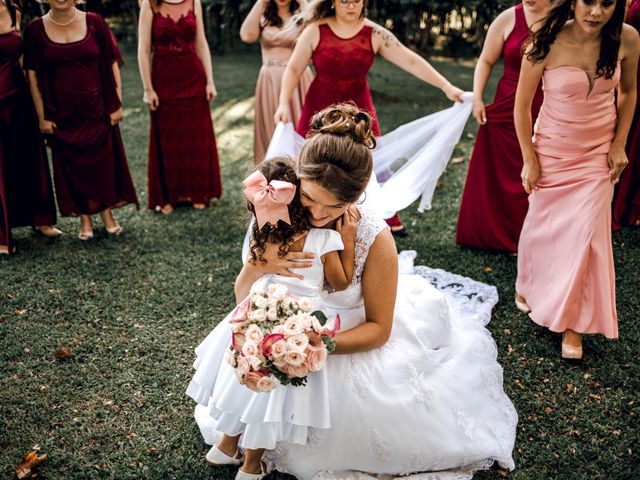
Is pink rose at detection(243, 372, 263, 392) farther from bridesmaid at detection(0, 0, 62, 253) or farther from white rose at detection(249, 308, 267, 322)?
bridesmaid at detection(0, 0, 62, 253)

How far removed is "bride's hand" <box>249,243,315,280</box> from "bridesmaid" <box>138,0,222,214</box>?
343 cm

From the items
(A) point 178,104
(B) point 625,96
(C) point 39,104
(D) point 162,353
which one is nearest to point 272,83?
(A) point 178,104

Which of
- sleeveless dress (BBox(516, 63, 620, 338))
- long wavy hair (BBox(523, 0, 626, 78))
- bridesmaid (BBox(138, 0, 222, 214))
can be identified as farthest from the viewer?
bridesmaid (BBox(138, 0, 222, 214))

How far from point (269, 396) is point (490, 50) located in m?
3.23

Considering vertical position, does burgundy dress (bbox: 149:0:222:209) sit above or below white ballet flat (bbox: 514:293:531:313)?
above

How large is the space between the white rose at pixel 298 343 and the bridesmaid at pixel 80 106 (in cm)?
362

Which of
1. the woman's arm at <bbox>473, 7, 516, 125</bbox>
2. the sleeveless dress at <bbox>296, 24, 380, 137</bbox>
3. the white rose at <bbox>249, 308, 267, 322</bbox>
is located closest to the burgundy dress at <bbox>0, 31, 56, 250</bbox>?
the sleeveless dress at <bbox>296, 24, 380, 137</bbox>

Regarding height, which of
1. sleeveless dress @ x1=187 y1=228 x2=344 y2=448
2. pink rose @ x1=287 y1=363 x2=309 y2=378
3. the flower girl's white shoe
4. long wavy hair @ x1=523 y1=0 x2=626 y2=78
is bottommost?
the flower girl's white shoe

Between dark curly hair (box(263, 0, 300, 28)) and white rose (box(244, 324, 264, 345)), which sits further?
dark curly hair (box(263, 0, 300, 28))

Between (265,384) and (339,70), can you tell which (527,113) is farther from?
(265,384)

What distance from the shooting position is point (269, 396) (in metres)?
2.51

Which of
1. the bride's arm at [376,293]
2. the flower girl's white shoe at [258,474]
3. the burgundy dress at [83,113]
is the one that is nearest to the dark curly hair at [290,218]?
the bride's arm at [376,293]

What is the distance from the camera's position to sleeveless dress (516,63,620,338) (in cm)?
339

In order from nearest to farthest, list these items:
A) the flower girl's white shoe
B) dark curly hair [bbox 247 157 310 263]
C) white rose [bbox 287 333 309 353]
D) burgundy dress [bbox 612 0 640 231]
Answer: white rose [bbox 287 333 309 353]
dark curly hair [bbox 247 157 310 263]
the flower girl's white shoe
burgundy dress [bbox 612 0 640 231]
